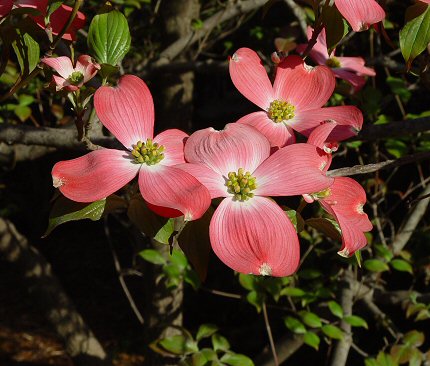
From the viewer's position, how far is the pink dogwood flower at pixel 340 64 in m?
0.73

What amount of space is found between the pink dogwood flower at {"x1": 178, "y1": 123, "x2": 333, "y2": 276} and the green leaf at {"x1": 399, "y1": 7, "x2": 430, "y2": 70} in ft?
0.46

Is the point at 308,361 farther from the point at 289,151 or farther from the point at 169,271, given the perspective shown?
the point at 289,151

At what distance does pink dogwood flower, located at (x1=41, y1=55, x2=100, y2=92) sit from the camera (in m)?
0.49

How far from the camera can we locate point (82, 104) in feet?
1.62

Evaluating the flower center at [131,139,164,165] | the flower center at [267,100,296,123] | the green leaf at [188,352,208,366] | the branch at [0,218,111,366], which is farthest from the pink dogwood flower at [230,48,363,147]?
the branch at [0,218,111,366]

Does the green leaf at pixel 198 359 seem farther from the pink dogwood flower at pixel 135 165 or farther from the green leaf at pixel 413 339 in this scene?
the pink dogwood flower at pixel 135 165

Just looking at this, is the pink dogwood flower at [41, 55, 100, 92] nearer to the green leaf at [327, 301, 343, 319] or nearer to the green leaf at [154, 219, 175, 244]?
the green leaf at [154, 219, 175, 244]

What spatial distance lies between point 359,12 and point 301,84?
107 millimetres

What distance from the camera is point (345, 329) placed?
1.21 metres

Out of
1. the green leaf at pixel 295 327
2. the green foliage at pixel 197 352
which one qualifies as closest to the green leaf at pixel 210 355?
the green foliage at pixel 197 352

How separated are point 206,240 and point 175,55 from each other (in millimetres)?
922

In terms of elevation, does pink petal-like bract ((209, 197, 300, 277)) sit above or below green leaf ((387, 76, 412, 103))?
above

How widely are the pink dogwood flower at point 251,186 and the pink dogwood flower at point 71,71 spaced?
10 cm

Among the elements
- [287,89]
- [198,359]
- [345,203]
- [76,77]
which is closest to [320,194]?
[345,203]
